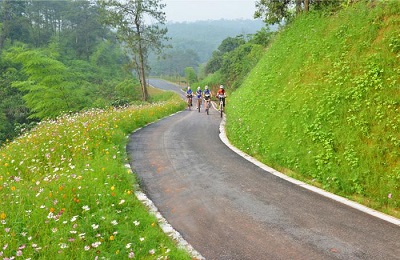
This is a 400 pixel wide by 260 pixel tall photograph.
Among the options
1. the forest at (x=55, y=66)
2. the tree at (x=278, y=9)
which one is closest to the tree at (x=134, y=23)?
the forest at (x=55, y=66)

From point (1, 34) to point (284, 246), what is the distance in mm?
72256

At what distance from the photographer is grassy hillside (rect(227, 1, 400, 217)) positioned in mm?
6473

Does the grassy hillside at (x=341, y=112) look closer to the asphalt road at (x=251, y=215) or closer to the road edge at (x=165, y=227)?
the asphalt road at (x=251, y=215)

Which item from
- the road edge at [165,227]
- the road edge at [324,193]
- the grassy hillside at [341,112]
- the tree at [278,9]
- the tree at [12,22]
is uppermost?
the tree at [12,22]

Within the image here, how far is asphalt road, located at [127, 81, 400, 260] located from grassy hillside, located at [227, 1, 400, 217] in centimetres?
70

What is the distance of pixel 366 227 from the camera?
207 inches

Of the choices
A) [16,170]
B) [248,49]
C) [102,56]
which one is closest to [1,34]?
A: [102,56]

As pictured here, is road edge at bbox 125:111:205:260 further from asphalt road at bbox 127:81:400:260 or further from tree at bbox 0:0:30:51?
tree at bbox 0:0:30:51

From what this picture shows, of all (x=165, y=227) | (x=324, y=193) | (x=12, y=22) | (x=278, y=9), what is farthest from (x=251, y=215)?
(x=12, y=22)

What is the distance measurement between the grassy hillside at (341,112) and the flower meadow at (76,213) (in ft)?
13.4

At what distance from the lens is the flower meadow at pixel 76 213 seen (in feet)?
14.8

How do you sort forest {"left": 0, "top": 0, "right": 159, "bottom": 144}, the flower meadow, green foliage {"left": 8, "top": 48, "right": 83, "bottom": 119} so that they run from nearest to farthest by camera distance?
the flower meadow → green foliage {"left": 8, "top": 48, "right": 83, "bottom": 119} → forest {"left": 0, "top": 0, "right": 159, "bottom": 144}

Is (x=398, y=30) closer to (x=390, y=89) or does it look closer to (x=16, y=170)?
(x=390, y=89)

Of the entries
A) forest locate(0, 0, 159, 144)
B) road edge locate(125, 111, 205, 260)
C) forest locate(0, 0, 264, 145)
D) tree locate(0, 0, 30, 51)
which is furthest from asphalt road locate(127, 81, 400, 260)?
tree locate(0, 0, 30, 51)
